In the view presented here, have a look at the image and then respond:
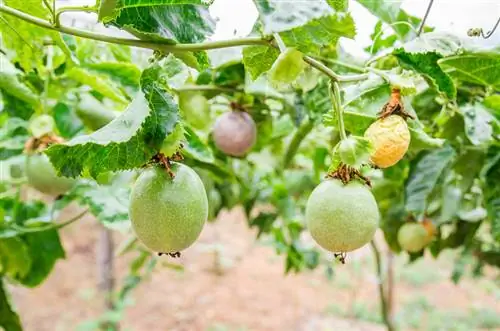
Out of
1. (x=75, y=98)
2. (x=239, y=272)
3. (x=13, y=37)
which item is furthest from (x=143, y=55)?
(x=239, y=272)

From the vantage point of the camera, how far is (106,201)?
107 cm

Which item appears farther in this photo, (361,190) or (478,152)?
(478,152)

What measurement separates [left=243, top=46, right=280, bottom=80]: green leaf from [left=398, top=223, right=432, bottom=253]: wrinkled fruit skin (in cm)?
95

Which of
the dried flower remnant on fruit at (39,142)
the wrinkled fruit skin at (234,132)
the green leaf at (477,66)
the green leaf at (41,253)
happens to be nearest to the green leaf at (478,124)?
the green leaf at (477,66)

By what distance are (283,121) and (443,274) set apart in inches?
192

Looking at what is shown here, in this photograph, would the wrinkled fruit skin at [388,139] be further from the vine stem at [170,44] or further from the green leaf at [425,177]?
the green leaf at [425,177]

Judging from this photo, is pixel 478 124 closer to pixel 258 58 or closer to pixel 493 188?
pixel 493 188

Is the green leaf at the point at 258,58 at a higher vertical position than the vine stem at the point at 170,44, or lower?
lower

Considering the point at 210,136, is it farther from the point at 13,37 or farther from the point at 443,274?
the point at 443,274

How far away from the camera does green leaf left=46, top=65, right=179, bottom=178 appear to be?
1.82 feet

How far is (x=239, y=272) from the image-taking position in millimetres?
5125

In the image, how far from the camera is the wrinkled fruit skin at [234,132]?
47.1 inches

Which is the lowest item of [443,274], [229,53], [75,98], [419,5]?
[443,274]

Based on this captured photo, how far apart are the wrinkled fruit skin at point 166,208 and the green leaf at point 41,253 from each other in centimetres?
76
